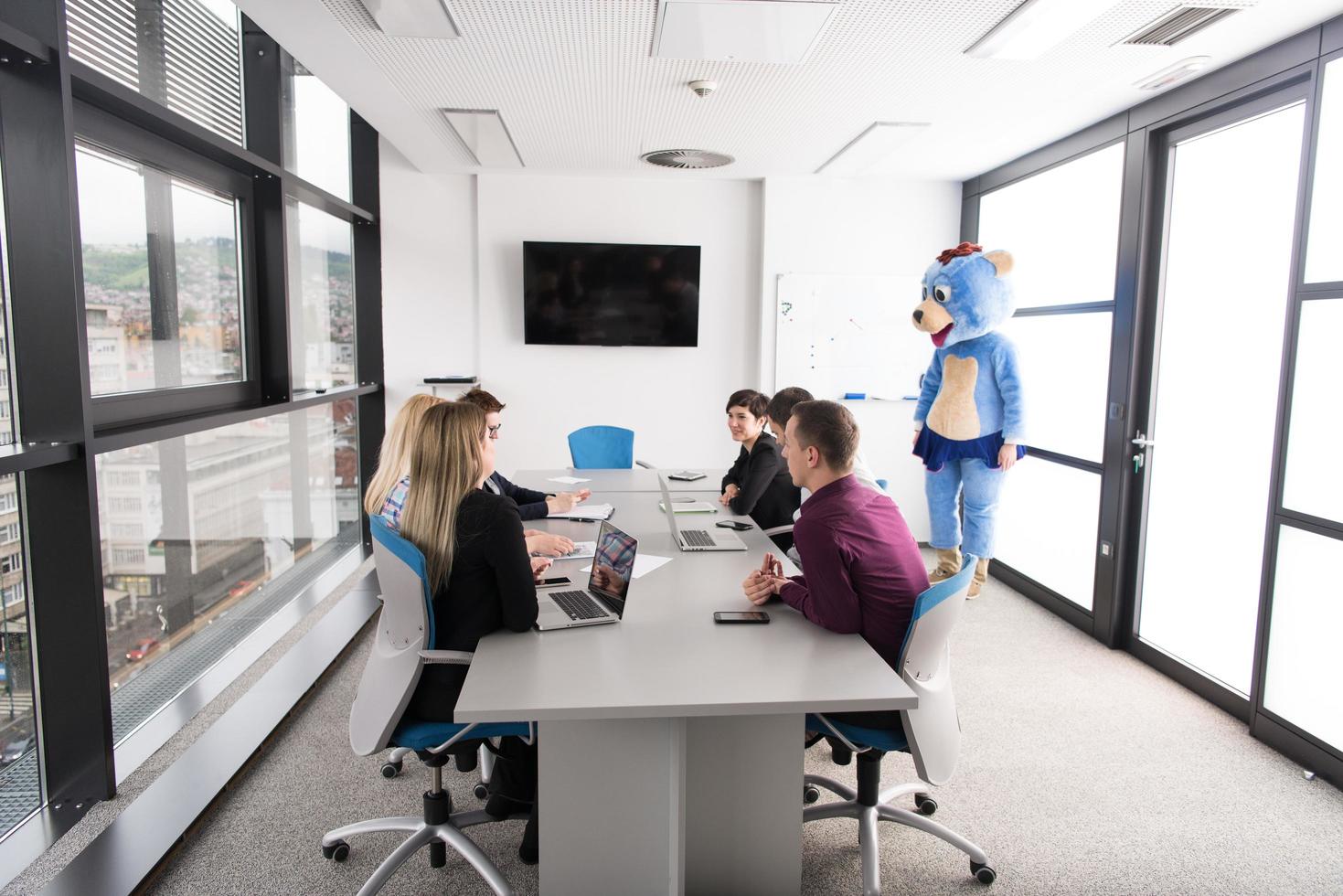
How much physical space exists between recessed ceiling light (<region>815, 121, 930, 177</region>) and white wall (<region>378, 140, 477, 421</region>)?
256 cm

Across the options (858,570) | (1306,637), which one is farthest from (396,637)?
(1306,637)

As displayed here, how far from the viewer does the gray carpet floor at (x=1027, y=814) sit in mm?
2361

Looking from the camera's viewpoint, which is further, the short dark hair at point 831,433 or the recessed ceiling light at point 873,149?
the recessed ceiling light at point 873,149

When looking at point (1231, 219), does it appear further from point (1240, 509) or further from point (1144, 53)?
point (1240, 509)

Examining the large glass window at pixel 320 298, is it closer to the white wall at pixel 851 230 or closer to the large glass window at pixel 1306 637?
the white wall at pixel 851 230

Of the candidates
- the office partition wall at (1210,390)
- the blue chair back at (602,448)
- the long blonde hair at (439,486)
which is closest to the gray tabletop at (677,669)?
the long blonde hair at (439,486)

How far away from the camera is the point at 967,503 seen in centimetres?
427

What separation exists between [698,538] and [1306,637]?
227cm

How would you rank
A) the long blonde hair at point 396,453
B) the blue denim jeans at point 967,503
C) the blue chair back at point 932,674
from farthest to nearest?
the blue denim jeans at point 967,503, the long blonde hair at point 396,453, the blue chair back at point 932,674

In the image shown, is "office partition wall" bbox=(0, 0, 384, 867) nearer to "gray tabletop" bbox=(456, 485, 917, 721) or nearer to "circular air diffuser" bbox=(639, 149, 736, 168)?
"gray tabletop" bbox=(456, 485, 917, 721)

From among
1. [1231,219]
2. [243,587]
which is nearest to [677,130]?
[1231,219]

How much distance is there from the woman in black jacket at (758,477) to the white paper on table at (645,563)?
783 millimetres

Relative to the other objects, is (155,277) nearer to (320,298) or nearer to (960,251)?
(320,298)

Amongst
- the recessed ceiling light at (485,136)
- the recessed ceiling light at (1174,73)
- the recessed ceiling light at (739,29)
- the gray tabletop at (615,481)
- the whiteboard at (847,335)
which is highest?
the recessed ceiling light at (485,136)
